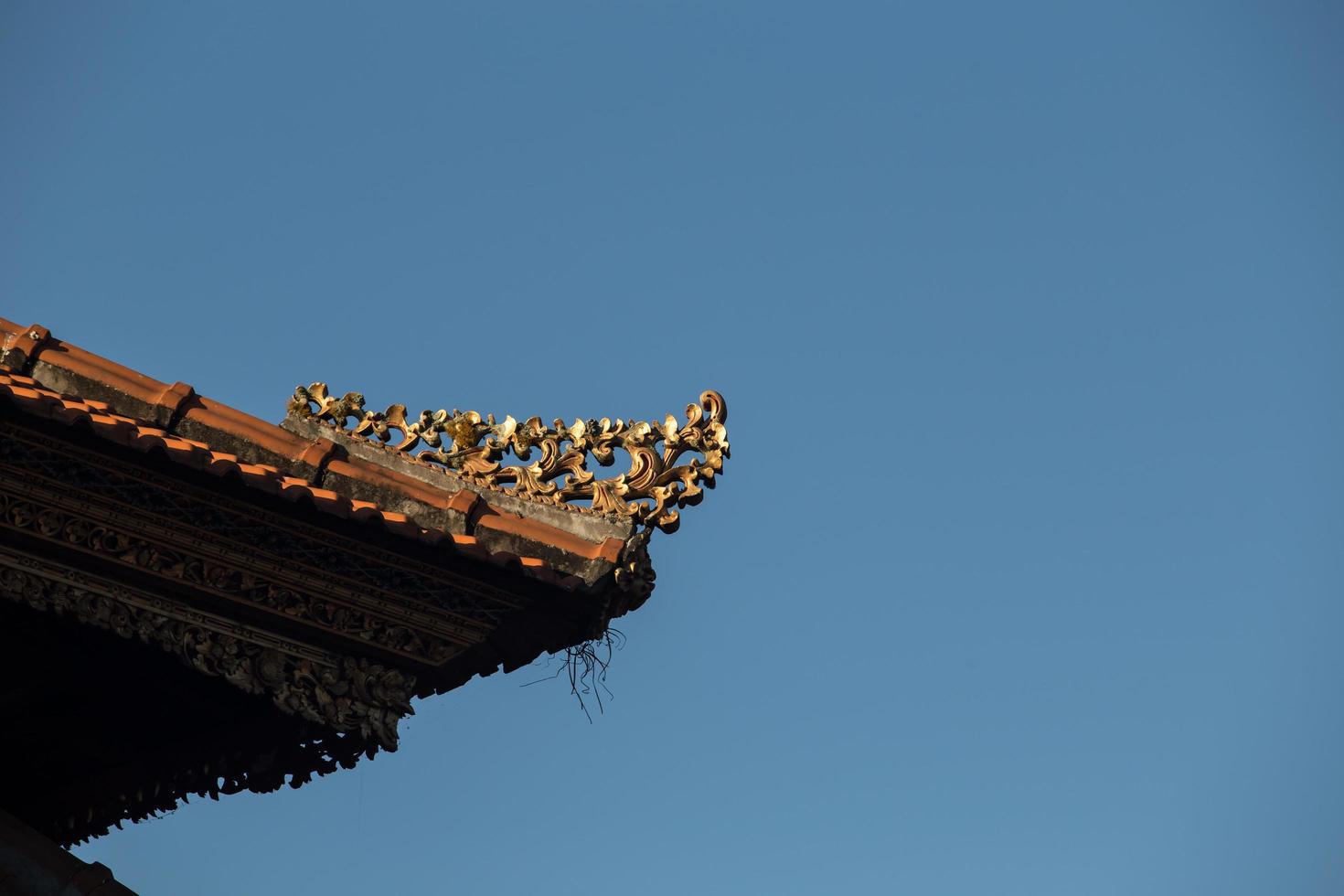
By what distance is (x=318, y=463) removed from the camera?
26.7 ft

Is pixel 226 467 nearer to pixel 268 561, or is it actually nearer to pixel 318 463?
pixel 268 561

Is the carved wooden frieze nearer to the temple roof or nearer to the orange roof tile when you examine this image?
the temple roof

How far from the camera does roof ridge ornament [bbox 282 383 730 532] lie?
8.34m

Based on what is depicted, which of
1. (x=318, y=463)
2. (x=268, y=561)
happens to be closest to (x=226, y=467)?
(x=268, y=561)

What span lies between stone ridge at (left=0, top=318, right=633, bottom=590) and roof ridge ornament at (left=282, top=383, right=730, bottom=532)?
146 millimetres

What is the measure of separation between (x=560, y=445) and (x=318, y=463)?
131 centimetres

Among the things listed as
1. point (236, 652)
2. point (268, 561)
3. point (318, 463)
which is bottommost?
point (236, 652)

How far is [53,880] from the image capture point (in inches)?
261

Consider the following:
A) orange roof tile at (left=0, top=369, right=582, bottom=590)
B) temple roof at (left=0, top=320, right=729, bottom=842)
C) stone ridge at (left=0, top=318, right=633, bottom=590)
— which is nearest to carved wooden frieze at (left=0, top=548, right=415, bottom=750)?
temple roof at (left=0, top=320, right=729, bottom=842)

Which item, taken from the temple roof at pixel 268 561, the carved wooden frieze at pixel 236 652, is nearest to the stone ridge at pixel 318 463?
the temple roof at pixel 268 561

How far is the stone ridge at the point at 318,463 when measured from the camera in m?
7.87

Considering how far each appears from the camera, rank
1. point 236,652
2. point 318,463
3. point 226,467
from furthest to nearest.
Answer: point 318,463 → point 236,652 → point 226,467

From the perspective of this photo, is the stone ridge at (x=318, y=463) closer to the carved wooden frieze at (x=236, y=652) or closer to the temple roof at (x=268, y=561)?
the temple roof at (x=268, y=561)

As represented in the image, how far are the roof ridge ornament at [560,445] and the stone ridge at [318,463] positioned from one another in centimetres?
15
